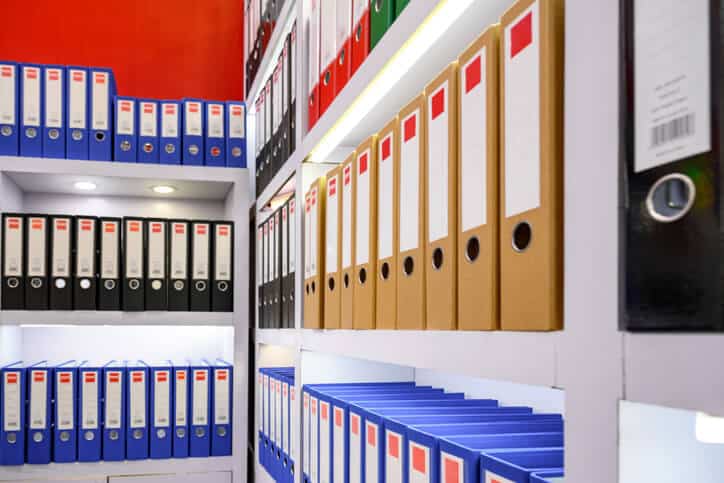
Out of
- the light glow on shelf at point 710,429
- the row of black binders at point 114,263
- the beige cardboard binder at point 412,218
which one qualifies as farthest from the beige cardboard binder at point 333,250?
the row of black binders at point 114,263

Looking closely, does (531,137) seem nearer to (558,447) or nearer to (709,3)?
(709,3)

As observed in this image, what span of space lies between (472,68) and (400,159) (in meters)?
0.27

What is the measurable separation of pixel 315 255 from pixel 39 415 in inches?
61.9

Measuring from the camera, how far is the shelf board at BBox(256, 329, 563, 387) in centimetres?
64

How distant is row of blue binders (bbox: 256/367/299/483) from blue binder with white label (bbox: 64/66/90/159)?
1.06m

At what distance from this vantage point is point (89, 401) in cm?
267

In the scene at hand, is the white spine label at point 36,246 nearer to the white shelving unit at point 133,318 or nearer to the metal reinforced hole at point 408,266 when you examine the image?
the white shelving unit at point 133,318

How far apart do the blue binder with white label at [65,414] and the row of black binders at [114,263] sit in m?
0.24

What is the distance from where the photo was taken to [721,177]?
0.42 m

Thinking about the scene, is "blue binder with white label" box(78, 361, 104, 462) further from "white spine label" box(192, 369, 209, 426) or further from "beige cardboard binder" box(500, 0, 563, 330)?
Answer: "beige cardboard binder" box(500, 0, 563, 330)

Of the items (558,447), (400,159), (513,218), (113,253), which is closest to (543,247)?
(513,218)

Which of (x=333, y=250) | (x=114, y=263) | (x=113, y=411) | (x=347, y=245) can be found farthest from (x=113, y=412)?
(x=347, y=245)

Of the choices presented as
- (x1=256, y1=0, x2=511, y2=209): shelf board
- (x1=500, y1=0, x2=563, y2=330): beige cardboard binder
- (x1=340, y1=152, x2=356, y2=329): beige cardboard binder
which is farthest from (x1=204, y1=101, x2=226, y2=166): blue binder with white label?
(x1=500, y1=0, x2=563, y2=330): beige cardboard binder

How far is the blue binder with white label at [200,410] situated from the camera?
9.01ft
